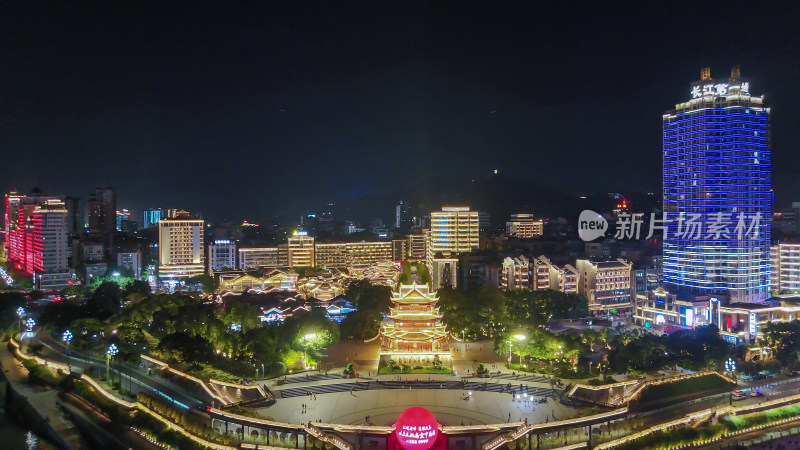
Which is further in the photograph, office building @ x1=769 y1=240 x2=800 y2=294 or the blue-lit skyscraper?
office building @ x1=769 y1=240 x2=800 y2=294

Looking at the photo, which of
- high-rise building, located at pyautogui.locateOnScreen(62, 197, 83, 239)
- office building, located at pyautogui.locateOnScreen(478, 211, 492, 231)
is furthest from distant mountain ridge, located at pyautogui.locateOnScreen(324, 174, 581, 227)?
high-rise building, located at pyautogui.locateOnScreen(62, 197, 83, 239)

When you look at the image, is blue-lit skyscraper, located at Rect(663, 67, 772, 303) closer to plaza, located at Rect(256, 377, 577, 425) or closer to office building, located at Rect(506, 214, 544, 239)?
plaza, located at Rect(256, 377, 577, 425)

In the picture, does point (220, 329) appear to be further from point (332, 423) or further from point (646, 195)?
point (646, 195)

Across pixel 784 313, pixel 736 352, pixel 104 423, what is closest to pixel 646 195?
pixel 784 313

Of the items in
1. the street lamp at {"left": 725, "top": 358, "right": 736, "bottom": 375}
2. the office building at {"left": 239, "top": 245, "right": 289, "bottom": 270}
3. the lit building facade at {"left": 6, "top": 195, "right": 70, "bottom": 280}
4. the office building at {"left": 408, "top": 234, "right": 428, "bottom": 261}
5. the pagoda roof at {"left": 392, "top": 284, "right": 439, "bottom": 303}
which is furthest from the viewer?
the office building at {"left": 408, "top": 234, "right": 428, "bottom": 261}

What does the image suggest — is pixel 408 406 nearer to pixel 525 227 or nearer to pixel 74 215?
pixel 525 227

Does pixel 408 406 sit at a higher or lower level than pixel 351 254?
lower

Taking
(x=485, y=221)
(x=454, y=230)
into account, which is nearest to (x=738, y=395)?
(x=454, y=230)
